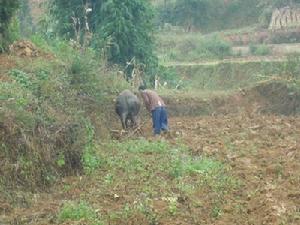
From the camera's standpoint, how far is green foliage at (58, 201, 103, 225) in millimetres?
7881

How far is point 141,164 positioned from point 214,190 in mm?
1831

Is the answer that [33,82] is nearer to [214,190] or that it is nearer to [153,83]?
[214,190]

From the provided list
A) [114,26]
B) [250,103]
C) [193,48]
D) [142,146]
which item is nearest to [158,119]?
[142,146]

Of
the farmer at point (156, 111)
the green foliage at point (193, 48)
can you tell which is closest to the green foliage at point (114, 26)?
the farmer at point (156, 111)

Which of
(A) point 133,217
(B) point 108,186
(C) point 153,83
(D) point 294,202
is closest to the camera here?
(A) point 133,217

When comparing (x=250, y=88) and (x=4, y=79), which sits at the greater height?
(x=4, y=79)

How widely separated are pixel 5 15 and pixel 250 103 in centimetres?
938

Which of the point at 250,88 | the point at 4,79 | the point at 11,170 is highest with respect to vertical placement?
the point at 4,79

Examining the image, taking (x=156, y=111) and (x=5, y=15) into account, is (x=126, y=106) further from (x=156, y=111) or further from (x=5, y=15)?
(x=5, y=15)

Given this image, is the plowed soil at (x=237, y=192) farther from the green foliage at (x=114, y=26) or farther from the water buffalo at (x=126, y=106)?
the green foliage at (x=114, y=26)

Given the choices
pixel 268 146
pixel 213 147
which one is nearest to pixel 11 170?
pixel 213 147

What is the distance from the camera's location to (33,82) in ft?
40.0

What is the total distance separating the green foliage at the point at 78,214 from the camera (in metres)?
7.88

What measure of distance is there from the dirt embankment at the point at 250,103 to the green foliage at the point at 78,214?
443 inches
